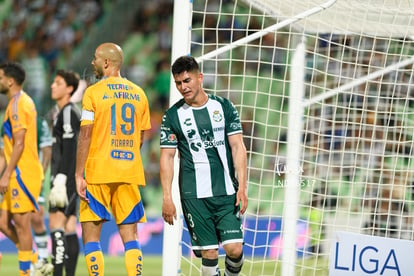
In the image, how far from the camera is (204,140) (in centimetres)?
629

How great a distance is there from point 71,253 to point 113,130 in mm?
2427

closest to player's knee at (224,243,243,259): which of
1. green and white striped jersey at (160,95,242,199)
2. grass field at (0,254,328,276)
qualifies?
green and white striped jersey at (160,95,242,199)

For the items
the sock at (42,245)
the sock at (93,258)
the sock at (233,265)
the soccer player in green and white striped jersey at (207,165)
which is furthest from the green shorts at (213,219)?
the sock at (42,245)

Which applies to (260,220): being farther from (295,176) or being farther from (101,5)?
(101,5)

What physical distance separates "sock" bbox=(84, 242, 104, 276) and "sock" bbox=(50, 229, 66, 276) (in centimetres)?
214

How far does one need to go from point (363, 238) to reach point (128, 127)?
7.17 ft

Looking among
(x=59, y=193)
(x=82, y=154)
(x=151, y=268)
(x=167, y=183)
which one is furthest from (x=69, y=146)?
(x=151, y=268)

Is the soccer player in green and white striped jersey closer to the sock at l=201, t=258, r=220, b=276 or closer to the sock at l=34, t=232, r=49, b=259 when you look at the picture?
the sock at l=201, t=258, r=220, b=276

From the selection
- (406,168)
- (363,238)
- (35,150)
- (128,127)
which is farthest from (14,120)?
(406,168)

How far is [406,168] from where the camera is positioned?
969cm

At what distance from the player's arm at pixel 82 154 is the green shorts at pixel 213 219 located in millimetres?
719

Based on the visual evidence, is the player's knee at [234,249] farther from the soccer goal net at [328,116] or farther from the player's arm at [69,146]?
the player's arm at [69,146]

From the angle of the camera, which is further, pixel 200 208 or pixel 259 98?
pixel 259 98

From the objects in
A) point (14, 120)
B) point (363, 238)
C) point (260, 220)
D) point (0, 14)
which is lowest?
point (260, 220)
